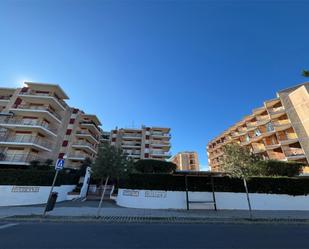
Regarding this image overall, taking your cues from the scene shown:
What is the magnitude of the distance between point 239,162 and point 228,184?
3.63 metres

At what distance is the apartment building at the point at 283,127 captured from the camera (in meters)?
28.7

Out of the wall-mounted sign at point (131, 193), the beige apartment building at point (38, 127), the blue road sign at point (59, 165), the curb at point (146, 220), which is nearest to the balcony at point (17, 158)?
the beige apartment building at point (38, 127)

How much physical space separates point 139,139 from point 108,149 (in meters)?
36.6

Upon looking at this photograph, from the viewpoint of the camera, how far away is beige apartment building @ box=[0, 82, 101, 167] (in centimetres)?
2583

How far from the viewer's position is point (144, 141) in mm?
46562

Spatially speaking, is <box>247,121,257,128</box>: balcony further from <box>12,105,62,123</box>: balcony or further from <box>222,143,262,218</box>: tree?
<box>12,105,62,123</box>: balcony

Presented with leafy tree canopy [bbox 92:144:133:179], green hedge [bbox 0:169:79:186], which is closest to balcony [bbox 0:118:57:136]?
green hedge [bbox 0:169:79:186]

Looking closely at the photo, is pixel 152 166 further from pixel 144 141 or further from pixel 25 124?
pixel 144 141

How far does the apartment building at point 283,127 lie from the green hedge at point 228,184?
388 inches

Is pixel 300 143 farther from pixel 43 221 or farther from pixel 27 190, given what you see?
pixel 27 190

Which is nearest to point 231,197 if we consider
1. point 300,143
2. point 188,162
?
point 300,143

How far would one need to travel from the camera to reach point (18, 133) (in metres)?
26.9

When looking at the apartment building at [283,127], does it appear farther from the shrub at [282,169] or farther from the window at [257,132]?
the shrub at [282,169]

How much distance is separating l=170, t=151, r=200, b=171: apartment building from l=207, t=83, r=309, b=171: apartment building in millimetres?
39311
